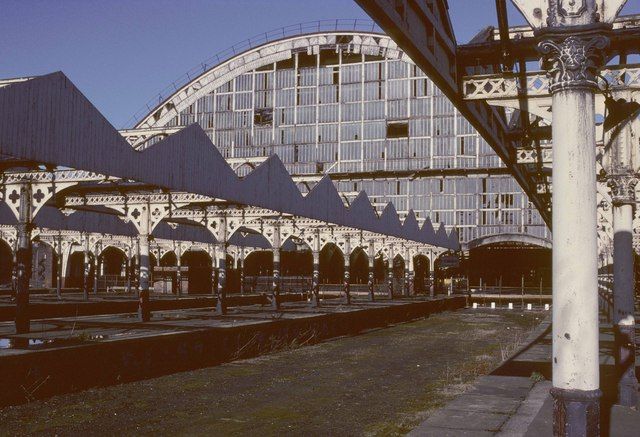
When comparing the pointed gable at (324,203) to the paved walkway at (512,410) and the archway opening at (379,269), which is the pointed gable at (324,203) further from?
the archway opening at (379,269)

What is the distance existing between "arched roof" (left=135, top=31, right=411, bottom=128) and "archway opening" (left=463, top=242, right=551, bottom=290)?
1925 centimetres

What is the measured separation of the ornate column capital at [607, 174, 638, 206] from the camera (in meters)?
9.13

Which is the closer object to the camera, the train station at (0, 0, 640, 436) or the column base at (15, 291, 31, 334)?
the train station at (0, 0, 640, 436)

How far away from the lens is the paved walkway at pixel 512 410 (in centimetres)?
698

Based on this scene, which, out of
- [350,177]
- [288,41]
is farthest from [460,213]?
[288,41]

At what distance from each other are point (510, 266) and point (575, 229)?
194 feet

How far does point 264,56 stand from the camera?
199ft

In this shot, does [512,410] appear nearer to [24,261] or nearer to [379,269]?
[24,261]

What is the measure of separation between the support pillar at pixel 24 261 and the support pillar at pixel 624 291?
1093 centimetres

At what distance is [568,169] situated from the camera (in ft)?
17.2

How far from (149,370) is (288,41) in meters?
49.9

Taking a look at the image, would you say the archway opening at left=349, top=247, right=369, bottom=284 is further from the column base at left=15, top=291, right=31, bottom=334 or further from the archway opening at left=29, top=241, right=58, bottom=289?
the column base at left=15, top=291, right=31, bottom=334

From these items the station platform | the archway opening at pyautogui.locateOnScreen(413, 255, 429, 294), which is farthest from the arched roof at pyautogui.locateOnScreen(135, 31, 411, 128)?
the station platform

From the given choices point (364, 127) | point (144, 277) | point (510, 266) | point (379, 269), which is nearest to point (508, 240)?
point (510, 266)
